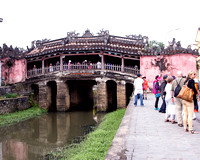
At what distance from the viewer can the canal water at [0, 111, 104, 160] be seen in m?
8.09

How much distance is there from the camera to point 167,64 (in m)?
18.6

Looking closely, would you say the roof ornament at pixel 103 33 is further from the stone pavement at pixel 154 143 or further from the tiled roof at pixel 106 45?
the stone pavement at pixel 154 143

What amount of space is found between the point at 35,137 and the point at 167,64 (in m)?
13.0

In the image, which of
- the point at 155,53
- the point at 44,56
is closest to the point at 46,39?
the point at 44,56

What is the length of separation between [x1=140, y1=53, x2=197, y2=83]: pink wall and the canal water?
8531 mm

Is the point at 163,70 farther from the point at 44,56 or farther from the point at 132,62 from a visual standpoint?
the point at 44,56

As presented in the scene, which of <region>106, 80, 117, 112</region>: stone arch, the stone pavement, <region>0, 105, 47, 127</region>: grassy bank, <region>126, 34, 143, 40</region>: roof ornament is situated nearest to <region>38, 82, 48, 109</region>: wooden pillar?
<region>0, 105, 47, 127</region>: grassy bank

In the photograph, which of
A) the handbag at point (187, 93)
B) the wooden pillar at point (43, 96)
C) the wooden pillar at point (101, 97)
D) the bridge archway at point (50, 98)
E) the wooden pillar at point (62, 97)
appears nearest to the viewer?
the handbag at point (187, 93)

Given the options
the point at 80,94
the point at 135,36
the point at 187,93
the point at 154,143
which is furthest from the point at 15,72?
the point at 154,143

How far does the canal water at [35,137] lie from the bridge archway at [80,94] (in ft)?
22.2

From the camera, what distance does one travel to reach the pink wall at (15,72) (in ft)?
69.5

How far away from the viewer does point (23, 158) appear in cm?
762

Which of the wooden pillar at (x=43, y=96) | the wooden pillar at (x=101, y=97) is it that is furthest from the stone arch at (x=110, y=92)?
the wooden pillar at (x=43, y=96)

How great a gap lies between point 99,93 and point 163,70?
6.16m
